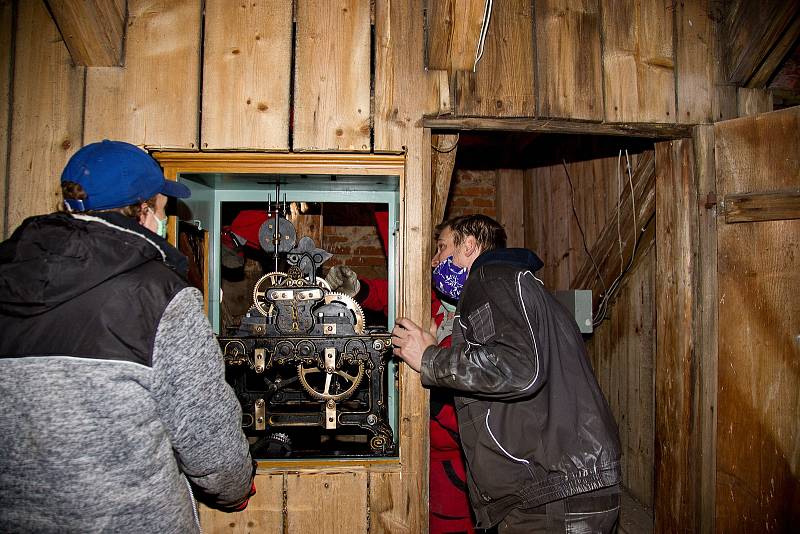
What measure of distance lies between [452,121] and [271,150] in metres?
0.70

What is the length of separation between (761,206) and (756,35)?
0.69 meters

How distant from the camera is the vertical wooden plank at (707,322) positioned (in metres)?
1.95

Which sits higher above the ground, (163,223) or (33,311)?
(163,223)

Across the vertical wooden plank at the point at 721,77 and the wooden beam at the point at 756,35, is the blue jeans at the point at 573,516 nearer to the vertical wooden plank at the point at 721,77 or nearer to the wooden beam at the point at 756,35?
the vertical wooden plank at the point at 721,77

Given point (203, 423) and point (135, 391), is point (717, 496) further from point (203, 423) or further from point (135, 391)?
point (135, 391)

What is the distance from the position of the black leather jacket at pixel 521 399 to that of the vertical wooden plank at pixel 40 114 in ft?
5.05

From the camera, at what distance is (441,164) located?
7.70 ft

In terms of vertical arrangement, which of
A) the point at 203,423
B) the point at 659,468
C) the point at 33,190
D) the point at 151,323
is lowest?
the point at 659,468

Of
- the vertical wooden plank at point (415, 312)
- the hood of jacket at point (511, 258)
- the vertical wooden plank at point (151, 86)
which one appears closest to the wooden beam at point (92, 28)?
the vertical wooden plank at point (151, 86)

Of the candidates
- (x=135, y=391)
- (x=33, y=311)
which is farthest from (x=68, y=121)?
(x=135, y=391)

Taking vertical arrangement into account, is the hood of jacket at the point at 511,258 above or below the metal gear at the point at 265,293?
above

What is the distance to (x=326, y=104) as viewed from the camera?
1.83 m

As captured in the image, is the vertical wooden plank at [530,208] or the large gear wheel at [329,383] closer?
Result: the large gear wheel at [329,383]

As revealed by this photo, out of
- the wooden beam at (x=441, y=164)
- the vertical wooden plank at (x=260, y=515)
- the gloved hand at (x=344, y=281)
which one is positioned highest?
the wooden beam at (x=441, y=164)
